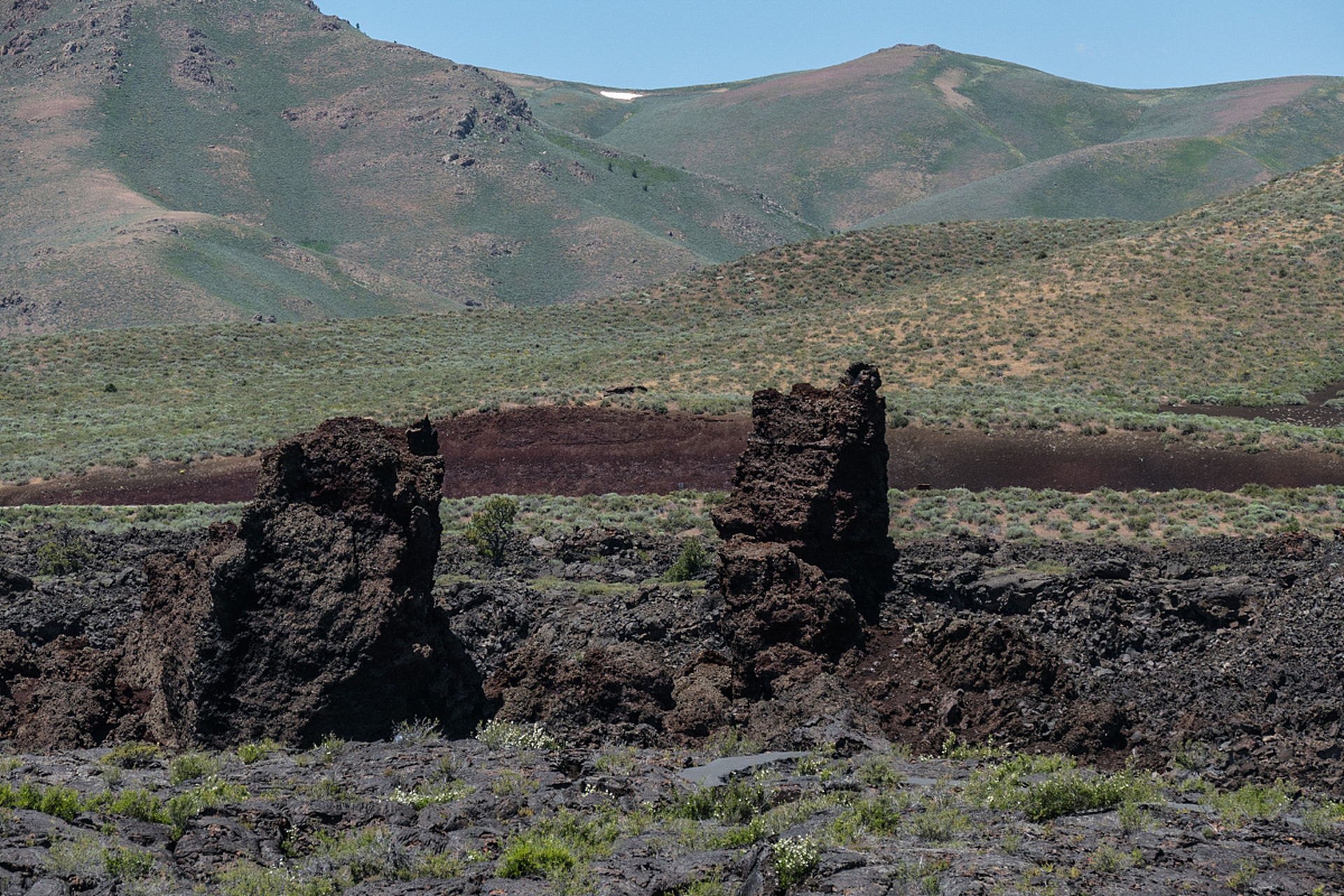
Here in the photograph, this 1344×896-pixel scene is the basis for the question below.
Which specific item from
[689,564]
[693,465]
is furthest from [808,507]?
[693,465]

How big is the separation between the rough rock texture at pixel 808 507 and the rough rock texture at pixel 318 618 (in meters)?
4.23

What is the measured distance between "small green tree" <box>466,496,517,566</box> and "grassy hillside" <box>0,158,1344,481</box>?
1980 centimetres

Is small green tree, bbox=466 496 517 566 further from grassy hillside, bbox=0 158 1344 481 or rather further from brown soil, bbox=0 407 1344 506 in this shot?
grassy hillside, bbox=0 158 1344 481

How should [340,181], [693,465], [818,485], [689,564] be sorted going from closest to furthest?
[818,485]
[689,564]
[693,465]
[340,181]

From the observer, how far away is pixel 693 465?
4103 cm

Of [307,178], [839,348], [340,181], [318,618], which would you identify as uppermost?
[307,178]

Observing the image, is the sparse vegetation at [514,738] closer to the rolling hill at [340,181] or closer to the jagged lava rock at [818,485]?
the jagged lava rock at [818,485]

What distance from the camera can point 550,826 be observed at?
976 cm

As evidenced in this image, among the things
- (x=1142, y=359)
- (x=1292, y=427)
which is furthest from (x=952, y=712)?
(x=1142, y=359)

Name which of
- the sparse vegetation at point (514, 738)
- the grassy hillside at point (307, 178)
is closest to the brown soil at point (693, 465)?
the sparse vegetation at point (514, 738)

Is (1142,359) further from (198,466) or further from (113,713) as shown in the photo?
(113,713)

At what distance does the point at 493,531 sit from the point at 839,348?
35.6m

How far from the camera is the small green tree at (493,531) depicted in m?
25.0

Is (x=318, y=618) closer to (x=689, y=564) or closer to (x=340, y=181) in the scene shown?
(x=689, y=564)
